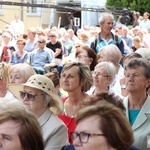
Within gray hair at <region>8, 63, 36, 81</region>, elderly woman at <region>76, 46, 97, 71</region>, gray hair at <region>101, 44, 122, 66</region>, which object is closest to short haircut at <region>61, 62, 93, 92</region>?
gray hair at <region>8, 63, 36, 81</region>

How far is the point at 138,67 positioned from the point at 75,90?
2.91 feet

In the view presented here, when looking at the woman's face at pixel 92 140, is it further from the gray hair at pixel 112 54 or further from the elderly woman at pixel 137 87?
the gray hair at pixel 112 54

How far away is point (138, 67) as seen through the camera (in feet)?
14.6

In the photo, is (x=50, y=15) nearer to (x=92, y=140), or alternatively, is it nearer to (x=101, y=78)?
(x=101, y=78)

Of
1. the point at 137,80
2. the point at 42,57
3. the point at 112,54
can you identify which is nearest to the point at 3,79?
the point at 112,54

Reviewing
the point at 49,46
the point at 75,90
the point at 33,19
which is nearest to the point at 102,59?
the point at 75,90

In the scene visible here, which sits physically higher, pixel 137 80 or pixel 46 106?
pixel 137 80

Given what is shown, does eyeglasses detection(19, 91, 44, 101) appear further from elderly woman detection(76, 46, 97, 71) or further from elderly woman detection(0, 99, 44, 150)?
elderly woman detection(76, 46, 97, 71)

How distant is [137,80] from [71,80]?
902mm

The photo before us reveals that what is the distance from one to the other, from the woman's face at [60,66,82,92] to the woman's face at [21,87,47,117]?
648mm

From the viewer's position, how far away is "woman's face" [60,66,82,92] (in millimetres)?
5105

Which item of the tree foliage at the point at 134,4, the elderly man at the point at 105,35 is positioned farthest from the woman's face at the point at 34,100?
the tree foliage at the point at 134,4

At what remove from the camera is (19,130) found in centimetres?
289

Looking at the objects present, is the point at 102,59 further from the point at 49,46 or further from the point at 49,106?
the point at 49,46
